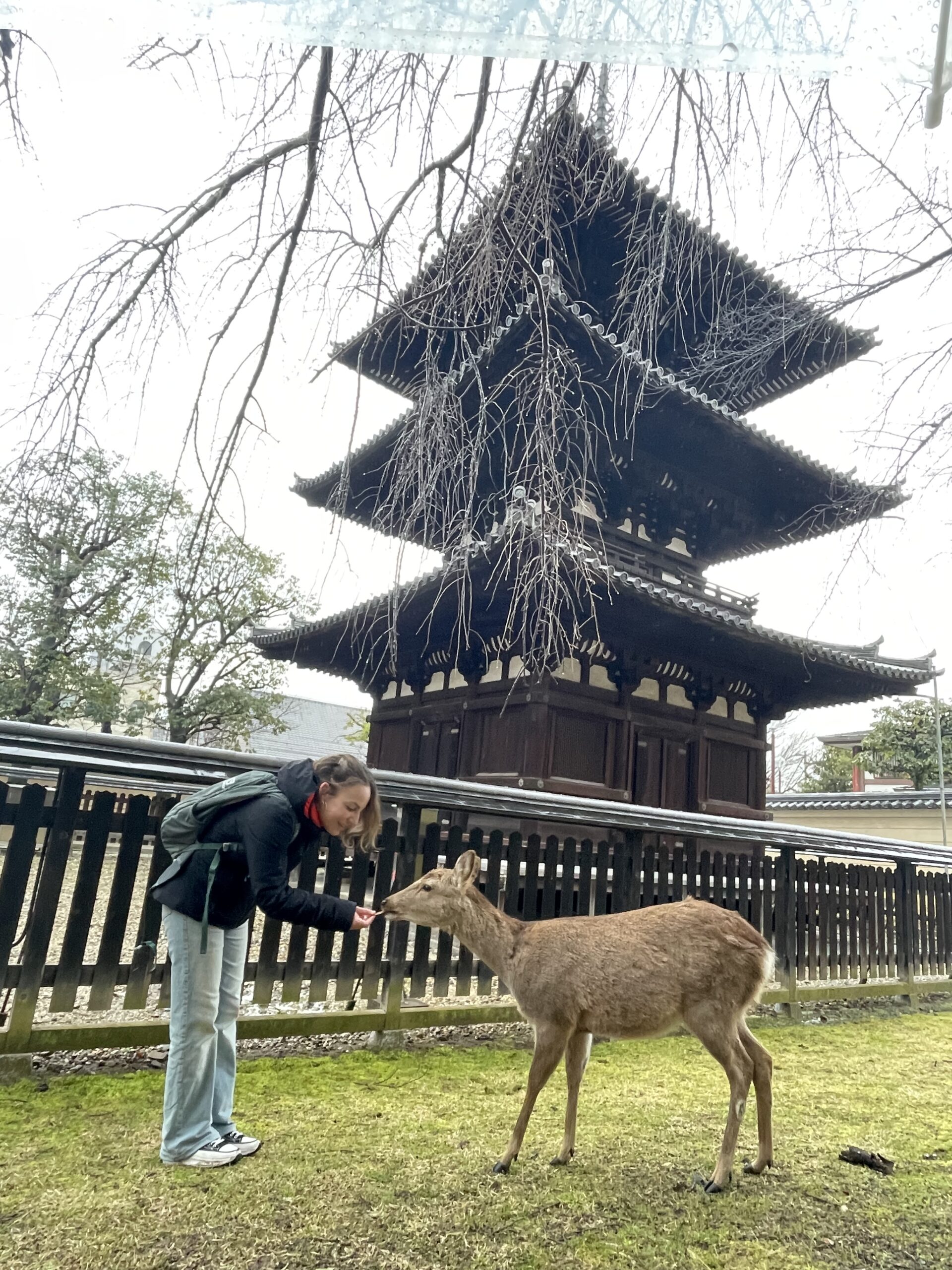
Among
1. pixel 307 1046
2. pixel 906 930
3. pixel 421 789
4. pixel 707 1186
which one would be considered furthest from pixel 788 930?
pixel 307 1046

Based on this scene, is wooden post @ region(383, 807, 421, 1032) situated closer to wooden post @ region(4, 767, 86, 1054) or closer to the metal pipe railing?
the metal pipe railing

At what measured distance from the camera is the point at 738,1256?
229 centimetres

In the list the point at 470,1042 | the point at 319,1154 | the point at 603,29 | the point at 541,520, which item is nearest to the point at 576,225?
the point at 541,520

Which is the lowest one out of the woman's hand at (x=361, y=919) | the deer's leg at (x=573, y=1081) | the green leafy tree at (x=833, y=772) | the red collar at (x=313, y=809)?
the deer's leg at (x=573, y=1081)

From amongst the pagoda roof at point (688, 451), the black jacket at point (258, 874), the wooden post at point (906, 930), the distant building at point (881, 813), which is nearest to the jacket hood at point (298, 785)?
the black jacket at point (258, 874)

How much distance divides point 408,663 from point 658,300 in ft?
31.2

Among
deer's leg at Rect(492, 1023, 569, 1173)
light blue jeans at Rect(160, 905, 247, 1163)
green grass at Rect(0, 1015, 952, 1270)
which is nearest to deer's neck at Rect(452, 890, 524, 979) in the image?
deer's leg at Rect(492, 1023, 569, 1173)

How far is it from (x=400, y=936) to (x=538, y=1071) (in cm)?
179

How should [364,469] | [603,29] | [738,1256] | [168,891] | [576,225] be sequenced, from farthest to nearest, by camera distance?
[364,469]
[576,225]
[168,891]
[738,1256]
[603,29]

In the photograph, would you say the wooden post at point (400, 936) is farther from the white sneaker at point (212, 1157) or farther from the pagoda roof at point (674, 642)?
the pagoda roof at point (674, 642)

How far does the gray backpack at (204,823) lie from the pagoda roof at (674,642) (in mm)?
4154

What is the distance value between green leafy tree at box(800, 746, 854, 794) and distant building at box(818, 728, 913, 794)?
316 mm

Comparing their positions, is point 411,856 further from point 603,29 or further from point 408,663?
point 408,663

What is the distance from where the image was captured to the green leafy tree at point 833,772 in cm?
3312
